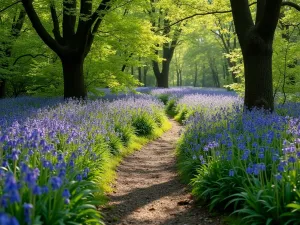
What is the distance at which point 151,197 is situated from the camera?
656 centimetres

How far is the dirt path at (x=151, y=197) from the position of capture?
5371mm

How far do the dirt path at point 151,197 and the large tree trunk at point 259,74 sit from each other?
3052 mm

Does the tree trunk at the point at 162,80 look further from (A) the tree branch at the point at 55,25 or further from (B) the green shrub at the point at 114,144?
(B) the green shrub at the point at 114,144

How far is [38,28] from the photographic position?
1193 cm

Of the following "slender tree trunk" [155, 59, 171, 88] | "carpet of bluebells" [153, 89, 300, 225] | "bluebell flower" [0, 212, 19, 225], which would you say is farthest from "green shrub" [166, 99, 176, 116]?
"bluebell flower" [0, 212, 19, 225]

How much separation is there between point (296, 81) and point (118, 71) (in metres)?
7.63

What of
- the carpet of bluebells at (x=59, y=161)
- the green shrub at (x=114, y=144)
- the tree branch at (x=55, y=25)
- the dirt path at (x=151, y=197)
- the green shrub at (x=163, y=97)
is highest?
the tree branch at (x=55, y=25)

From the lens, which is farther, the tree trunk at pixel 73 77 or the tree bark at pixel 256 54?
the tree trunk at pixel 73 77

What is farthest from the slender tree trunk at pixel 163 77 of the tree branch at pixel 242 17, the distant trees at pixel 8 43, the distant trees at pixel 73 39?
the tree branch at pixel 242 17

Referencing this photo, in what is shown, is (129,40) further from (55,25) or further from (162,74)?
(162,74)

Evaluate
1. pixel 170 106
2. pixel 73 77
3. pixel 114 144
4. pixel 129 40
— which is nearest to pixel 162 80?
Result: pixel 170 106

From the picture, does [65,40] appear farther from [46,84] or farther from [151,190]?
[151,190]

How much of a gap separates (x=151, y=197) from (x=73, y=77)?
7972 mm

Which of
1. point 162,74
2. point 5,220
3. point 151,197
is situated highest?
point 162,74
